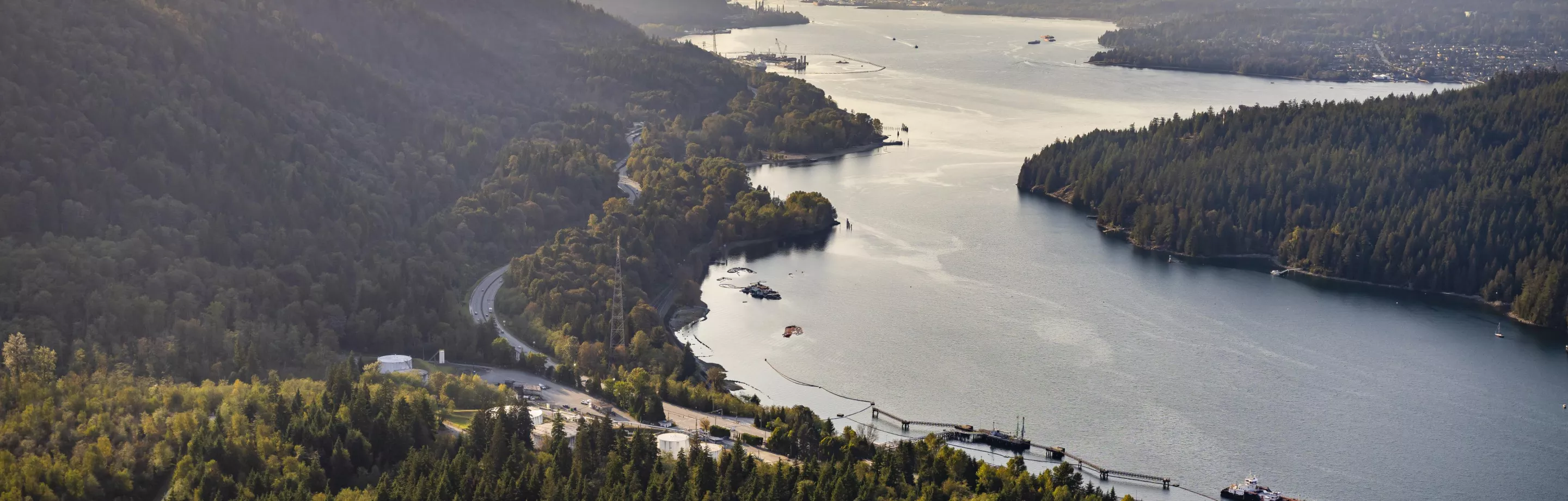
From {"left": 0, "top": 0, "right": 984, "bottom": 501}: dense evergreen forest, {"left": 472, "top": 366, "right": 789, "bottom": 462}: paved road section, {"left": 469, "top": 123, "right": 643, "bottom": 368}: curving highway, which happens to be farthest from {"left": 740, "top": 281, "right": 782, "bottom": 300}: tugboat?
{"left": 472, "top": 366, "right": 789, "bottom": 462}: paved road section

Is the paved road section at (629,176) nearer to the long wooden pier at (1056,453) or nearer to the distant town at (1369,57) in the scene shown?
the long wooden pier at (1056,453)

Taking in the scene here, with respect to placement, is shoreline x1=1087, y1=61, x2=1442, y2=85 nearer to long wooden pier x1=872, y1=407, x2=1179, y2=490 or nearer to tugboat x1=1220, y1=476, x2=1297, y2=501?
long wooden pier x1=872, y1=407, x2=1179, y2=490

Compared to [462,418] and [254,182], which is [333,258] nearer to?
[254,182]

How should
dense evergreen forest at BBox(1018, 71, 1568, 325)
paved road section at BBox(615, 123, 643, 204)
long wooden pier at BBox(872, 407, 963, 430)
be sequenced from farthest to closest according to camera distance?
1. paved road section at BBox(615, 123, 643, 204)
2. dense evergreen forest at BBox(1018, 71, 1568, 325)
3. long wooden pier at BBox(872, 407, 963, 430)

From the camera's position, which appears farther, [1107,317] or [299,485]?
[1107,317]

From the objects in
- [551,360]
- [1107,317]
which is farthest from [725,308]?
[1107,317]

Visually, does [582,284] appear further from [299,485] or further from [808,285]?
[299,485]

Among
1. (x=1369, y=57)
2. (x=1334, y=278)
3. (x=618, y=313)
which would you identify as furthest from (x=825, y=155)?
(x=1369, y=57)
